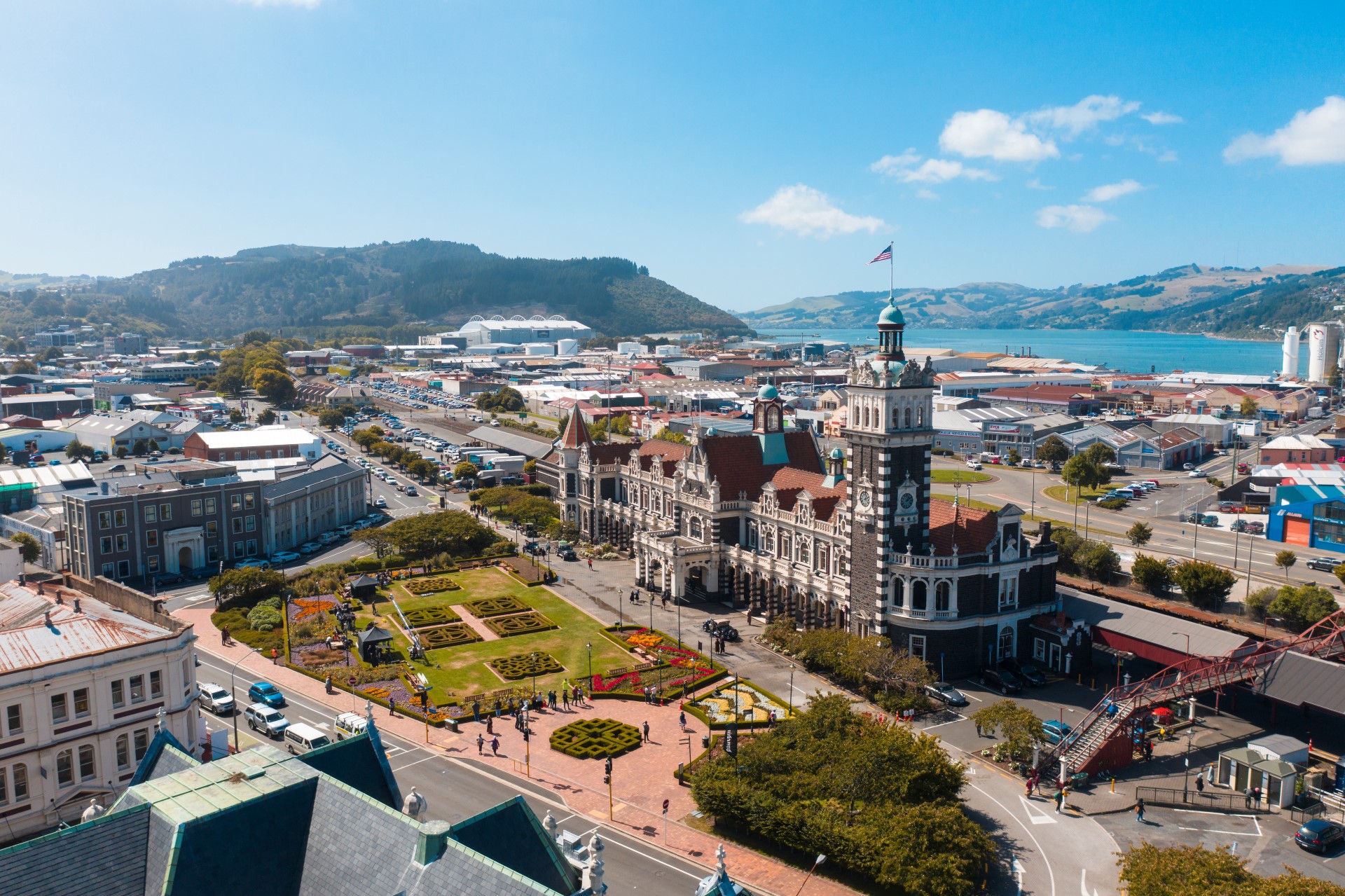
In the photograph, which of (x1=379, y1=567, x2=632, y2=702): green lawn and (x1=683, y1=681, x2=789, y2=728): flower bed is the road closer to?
(x1=379, y1=567, x2=632, y2=702): green lawn

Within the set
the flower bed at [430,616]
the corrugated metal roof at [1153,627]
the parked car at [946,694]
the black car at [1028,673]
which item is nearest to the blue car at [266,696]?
the flower bed at [430,616]

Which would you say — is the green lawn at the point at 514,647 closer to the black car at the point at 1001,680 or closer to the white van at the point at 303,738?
the white van at the point at 303,738

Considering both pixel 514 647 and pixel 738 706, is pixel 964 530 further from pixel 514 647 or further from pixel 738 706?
pixel 514 647

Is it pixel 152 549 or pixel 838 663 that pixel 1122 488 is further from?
pixel 152 549

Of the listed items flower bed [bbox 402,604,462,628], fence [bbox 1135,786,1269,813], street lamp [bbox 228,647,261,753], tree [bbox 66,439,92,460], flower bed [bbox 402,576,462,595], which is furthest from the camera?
tree [bbox 66,439,92,460]

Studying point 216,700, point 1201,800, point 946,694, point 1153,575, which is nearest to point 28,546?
point 216,700

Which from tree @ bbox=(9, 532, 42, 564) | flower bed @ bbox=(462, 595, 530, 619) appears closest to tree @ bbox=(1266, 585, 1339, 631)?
flower bed @ bbox=(462, 595, 530, 619)

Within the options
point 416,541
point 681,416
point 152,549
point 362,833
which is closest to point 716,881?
point 362,833
